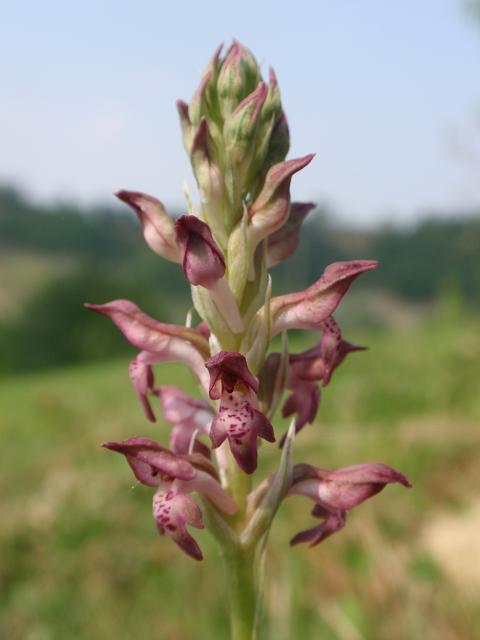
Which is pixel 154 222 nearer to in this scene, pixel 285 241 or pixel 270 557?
pixel 285 241

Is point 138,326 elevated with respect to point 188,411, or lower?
elevated

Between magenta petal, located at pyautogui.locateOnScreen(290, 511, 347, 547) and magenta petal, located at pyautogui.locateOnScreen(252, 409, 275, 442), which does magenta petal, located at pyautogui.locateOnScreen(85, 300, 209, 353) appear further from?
magenta petal, located at pyautogui.locateOnScreen(290, 511, 347, 547)

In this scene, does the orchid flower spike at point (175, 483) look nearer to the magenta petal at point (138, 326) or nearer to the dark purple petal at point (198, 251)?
the magenta petal at point (138, 326)

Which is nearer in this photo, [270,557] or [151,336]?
[151,336]

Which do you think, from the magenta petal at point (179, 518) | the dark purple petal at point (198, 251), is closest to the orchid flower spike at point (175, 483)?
the magenta petal at point (179, 518)

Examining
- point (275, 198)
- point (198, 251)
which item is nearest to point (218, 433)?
point (198, 251)

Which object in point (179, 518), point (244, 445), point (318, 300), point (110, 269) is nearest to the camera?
point (244, 445)

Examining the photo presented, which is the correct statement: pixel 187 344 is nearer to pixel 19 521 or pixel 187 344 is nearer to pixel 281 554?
pixel 281 554

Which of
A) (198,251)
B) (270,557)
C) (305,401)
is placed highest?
(198,251)
